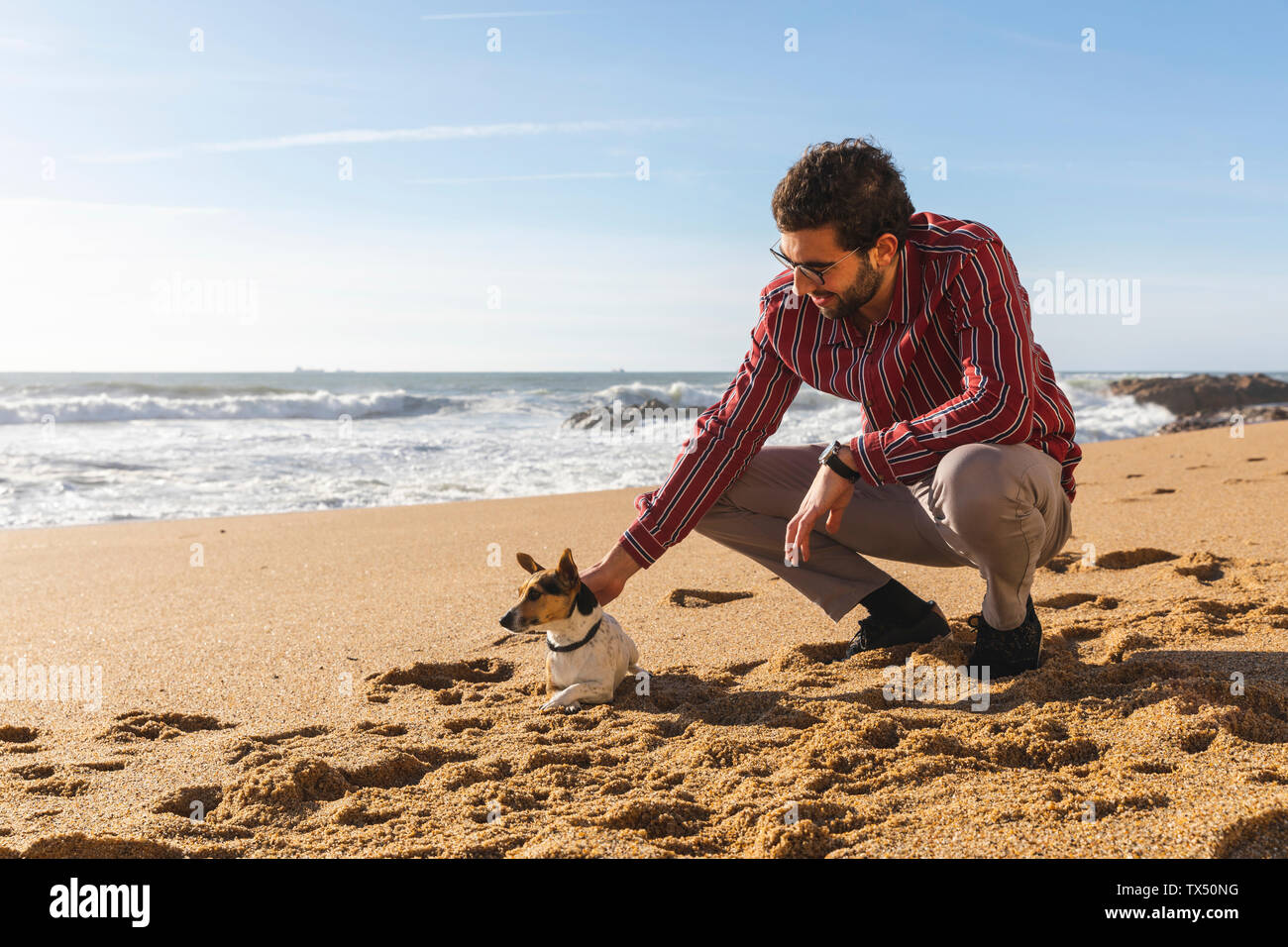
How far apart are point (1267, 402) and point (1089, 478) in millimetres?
15524

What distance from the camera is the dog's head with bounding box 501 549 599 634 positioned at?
9.14ft

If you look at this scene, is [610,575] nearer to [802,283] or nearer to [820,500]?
[820,500]

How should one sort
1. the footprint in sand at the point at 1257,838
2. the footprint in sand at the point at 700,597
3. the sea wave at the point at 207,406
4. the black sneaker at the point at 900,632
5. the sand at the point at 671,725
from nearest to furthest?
the footprint in sand at the point at 1257,838
the sand at the point at 671,725
the black sneaker at the point at 900,632
the footprint in sand at the point at 700,597
the sea wave at the point at 207,406

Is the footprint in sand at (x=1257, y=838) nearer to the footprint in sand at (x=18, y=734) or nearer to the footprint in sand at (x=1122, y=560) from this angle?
the footprint in sand at (x=1122, y=560)

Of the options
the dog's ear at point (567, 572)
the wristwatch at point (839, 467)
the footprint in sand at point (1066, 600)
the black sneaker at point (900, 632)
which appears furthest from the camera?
the footprint in sand at point (1066, 600)

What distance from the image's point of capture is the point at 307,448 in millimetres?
13039

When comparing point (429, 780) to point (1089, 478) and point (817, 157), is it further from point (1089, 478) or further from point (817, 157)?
point (1089, 478)

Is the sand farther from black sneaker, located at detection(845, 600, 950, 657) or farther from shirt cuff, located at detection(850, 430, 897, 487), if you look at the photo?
shirt cuff, located at detection(850, 430, 897, 487)

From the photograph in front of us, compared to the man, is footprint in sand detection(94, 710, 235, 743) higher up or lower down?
lower down

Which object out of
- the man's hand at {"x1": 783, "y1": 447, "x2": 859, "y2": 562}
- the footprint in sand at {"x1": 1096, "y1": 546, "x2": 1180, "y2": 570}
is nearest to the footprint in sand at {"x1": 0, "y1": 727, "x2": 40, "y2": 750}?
the man's hand at {"x1": 783, "y1": 447, "x2": 859, "y2": 562}

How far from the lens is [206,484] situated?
954 cm

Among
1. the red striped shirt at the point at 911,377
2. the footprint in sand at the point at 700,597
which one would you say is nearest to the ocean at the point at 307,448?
the footprint in sand at the point at 700,597

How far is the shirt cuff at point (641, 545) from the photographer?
2908mm
